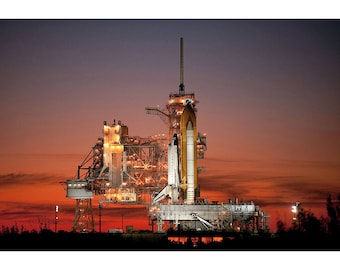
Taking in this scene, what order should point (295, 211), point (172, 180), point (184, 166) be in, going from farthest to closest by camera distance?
point (172, 180), point (184, 166), point (295, 211)

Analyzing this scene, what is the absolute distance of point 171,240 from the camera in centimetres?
6775

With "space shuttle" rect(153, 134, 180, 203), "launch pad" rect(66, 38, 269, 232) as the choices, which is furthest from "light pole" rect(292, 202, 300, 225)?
"space shuttle" rect(153, 134, 180, 203)

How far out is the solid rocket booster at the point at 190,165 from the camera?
73.3 m

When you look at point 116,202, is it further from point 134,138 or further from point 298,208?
point 298,208

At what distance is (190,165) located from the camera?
244 feet

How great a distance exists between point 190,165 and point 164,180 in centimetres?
563

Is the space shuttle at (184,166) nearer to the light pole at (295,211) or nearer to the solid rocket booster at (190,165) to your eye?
the solid rocket booster at (190,165)

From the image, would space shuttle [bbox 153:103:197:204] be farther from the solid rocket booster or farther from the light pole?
the light pole

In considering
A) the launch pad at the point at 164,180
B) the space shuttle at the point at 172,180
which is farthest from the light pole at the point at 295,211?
Result: the space shuttle at the point at 172,180

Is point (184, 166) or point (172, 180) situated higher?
point (184, 166)

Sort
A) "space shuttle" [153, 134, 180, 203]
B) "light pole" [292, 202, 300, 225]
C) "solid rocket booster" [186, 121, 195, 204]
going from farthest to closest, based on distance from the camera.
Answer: "space shuttle" [153, 134, 180, 203] < "solid rocket booster" [186, 121, 195, 204] < "light pole" [292, 202, 300, 225]

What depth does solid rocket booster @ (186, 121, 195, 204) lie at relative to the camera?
241 feet

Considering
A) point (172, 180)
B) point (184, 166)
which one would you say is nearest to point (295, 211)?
point (184, 166)

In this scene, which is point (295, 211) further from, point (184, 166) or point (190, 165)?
point (184, 166)
